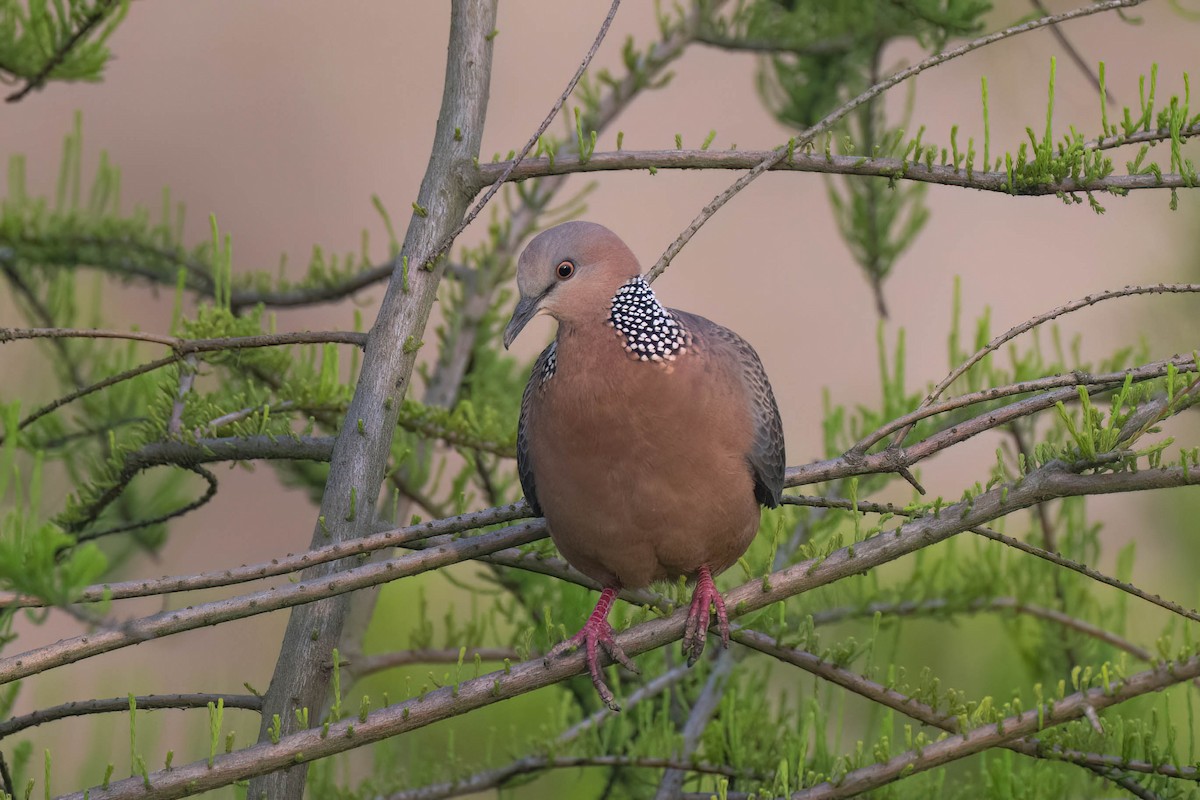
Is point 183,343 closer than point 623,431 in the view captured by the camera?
Yes

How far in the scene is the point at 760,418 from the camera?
9.59 ft

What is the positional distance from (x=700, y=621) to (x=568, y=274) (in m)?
0.74

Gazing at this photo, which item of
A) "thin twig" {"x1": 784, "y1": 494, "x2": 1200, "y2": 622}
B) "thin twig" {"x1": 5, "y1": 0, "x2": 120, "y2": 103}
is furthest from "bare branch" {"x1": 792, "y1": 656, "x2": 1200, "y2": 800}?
"thin twig" {"x1": 5, "y1": 0, "x2": 120, "y2": 103}

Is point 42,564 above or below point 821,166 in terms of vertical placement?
below

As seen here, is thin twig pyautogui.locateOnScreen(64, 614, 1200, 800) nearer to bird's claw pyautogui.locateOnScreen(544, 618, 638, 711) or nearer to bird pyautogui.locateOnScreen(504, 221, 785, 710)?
bird's claw pyautogui.locateOnScreen(544, 618, 638, 711)

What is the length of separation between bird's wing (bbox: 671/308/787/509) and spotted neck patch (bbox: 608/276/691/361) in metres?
0.14

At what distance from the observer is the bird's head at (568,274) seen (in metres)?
2.70

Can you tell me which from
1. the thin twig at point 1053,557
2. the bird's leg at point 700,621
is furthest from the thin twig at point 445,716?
the bird's leg at point 700,621

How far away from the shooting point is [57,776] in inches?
222

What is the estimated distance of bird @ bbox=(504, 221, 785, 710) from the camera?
2.67m

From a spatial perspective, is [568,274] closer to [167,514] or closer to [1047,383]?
[1047,383]

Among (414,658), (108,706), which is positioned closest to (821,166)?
(108,706)

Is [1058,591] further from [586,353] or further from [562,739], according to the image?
[586,353]

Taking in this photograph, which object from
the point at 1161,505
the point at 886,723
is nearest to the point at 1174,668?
the point at 886,723
